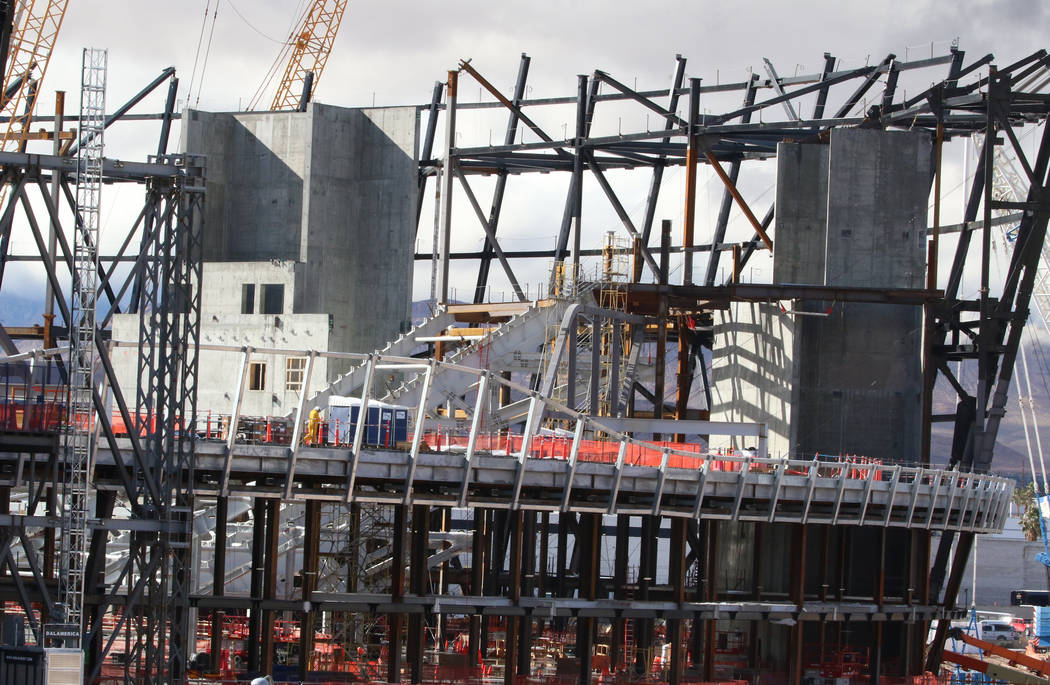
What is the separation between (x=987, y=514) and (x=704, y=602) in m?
18.3

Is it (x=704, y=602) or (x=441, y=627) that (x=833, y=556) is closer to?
(x=704, y=602)

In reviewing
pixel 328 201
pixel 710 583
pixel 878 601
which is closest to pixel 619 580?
pixel 710 583

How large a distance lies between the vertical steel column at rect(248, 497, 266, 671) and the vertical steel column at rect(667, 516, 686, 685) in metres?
15.9

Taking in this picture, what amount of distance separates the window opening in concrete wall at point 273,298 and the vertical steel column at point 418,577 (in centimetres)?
3664

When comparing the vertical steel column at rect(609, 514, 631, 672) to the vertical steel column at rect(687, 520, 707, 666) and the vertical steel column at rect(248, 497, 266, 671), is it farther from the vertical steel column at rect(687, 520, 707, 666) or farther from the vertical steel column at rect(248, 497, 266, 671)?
the vertical steel column at rect(248, 497, 266, 671)

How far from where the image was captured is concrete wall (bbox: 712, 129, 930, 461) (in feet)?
270

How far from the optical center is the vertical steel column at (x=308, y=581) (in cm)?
5650

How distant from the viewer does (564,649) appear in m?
82.3

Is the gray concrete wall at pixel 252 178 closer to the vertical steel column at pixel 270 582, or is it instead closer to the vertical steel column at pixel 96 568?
the vertical steel column at pixel 270 582

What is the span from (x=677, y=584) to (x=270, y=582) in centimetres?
1654

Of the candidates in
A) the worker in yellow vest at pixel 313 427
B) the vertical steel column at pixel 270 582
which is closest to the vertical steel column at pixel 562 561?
the worker in yellow vest at pixel 313 427

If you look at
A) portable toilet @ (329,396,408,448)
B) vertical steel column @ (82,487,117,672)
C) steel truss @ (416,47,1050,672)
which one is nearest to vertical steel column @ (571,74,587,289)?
steel truss @ (416,47,1050,672)

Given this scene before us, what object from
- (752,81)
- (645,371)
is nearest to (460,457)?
(645,371)

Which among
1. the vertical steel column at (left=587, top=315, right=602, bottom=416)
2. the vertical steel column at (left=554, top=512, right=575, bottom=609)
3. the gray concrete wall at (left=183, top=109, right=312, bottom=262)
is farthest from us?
the gray concrete wall at (left=183, top=109, right=312, bottom=262)
